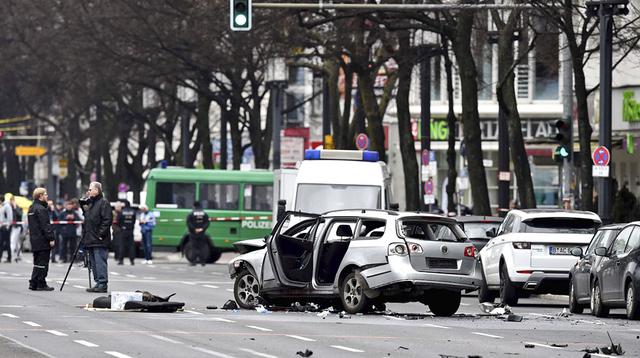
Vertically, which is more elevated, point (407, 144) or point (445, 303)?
point (407, 144)

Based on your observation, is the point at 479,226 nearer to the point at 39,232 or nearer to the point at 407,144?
the point at 39,232

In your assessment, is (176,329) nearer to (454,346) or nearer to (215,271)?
(454,346)

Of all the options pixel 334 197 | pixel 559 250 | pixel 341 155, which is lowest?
pixel 559 250

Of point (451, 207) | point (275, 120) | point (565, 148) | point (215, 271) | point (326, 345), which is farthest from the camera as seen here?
point (275, 120)

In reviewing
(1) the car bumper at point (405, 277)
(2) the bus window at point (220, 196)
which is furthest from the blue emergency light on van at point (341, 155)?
(2) the bus window at point (220, 196)

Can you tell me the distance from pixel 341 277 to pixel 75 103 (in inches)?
1859

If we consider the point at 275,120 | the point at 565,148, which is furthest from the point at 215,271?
the point at 275,120

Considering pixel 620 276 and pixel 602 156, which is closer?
pixel 620 276

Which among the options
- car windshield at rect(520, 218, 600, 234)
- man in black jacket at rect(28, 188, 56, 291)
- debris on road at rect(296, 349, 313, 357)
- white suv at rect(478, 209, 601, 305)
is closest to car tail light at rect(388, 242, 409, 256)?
white suv at rect(478, 209, 601, 305)

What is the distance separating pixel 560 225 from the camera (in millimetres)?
29531

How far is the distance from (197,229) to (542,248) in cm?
2128

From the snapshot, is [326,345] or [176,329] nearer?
[326,345]

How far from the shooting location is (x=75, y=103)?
71.4m

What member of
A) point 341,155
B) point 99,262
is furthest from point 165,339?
point 341,155
